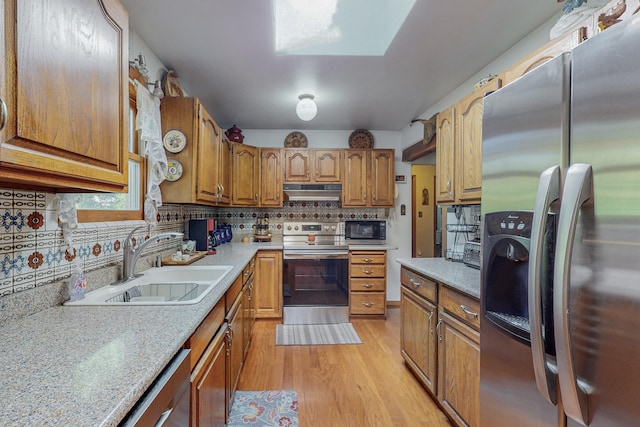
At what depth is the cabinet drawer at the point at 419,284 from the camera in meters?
1.82

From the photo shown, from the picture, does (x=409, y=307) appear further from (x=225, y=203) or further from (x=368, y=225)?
(x=225, y=203)

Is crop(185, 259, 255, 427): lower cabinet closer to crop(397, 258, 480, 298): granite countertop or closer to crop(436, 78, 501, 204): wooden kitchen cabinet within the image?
crop(397, 258, 480, 298): granite countertop

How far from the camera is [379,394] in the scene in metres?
1.99

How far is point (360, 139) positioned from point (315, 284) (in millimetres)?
2069

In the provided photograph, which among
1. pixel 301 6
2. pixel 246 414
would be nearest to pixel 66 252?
pixel 246 414

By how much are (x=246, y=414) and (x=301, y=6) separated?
2847mm

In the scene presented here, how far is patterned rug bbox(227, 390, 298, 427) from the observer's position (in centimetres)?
170

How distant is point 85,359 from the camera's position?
2.35ft

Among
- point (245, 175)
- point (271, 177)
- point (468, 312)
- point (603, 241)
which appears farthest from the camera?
point (271, 177)

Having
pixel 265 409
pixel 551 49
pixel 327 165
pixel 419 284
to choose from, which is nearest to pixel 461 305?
pixel 419 284

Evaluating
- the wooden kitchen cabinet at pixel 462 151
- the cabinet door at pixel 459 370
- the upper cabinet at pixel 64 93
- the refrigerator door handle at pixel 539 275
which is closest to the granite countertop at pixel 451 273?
the cabinet door at pixel 459 370

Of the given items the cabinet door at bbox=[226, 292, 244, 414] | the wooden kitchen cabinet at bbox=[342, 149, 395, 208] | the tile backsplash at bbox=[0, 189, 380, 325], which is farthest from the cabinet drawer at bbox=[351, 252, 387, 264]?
the tile backsplash at bbox=[0, 189, 380, 325]

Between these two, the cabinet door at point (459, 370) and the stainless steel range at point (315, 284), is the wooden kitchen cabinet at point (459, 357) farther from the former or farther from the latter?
the stainless steel range at point (315, 284)

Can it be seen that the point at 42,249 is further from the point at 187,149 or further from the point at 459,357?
the point at 459,357
